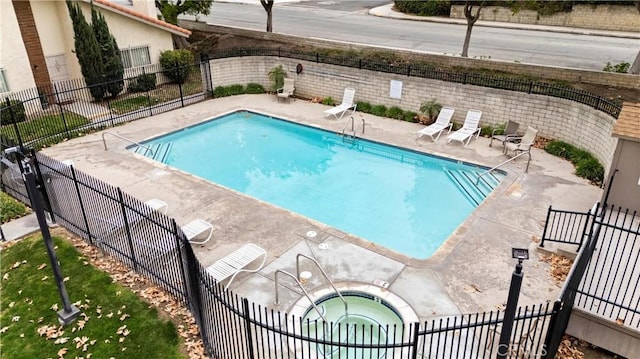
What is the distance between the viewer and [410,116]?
1784 centimetres

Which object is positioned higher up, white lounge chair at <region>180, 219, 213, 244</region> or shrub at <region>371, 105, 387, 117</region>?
shrub at <region>371, 105, 387, 117</region>

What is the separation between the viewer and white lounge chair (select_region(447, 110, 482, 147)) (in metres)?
15.4

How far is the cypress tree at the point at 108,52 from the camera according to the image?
768 inches

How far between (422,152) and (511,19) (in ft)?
75.5

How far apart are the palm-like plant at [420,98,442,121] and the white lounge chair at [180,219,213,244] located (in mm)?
10219

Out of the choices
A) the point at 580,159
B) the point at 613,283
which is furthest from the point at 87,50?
the point at 613,283

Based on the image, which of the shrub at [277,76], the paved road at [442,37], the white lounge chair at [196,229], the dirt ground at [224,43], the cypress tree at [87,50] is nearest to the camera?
the white lounge chair at [196,229]

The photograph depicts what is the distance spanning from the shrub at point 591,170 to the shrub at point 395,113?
6.89 meters

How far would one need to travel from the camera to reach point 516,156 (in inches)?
544

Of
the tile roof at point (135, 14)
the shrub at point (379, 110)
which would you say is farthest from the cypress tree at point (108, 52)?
the shrub at point (379, 110)

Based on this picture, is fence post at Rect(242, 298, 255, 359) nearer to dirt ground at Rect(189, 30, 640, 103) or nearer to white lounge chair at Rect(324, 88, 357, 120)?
white lounge chair at Rect(324, 88, 357, 120)


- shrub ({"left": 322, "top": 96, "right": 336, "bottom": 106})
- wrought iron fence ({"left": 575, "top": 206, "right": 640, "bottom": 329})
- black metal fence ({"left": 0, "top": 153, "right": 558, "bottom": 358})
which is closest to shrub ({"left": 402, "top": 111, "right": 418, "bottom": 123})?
shrub ({"left": 322, "top": 96, "right": 336, "bottom": 106})

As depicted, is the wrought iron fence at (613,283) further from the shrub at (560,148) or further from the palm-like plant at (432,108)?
the palm-like plant at (432,108)

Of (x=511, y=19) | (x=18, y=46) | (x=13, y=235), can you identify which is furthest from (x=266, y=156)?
(x=511, y=19)
